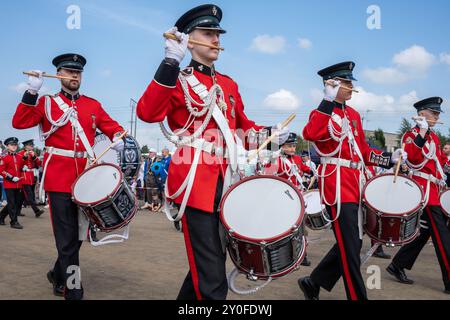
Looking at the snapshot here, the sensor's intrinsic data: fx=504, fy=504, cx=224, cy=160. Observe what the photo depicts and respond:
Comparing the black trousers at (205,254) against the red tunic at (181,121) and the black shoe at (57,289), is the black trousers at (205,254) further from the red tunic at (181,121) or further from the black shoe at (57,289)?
the black shoe at (57,289)

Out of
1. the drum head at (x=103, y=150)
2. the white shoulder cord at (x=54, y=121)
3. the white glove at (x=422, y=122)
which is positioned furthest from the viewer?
the white glove at (x=422, y=122)

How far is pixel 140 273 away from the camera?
601 cm

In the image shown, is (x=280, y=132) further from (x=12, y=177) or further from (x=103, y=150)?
(x=12, y=177)

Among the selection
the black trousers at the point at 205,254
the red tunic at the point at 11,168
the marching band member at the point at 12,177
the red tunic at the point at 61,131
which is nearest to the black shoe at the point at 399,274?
the red tunic at the point at 61,131

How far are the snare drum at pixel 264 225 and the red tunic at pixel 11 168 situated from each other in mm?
10300

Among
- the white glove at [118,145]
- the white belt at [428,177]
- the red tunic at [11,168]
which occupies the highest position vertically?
the white glove at [118,145]

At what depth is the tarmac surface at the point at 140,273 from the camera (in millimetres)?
5102

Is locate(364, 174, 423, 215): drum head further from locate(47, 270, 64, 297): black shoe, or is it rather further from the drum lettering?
locate(47, 270, 64, 297): black shoe

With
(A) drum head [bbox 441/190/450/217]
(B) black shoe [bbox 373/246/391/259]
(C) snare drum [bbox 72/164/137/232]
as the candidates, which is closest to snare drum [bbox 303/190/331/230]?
(A) drum head [bbox 441/190/450/217]

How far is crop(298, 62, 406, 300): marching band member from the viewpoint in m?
4.39

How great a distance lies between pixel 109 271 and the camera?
612 cm

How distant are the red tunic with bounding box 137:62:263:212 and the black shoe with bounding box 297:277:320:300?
2.29m

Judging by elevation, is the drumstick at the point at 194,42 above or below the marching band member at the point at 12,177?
above

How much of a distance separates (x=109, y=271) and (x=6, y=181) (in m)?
7.00
